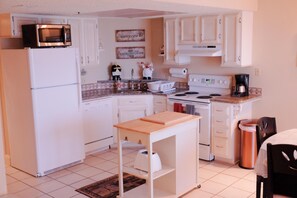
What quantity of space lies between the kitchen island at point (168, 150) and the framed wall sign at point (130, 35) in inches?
101

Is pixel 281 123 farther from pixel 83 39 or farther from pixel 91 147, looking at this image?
pixel 83 39

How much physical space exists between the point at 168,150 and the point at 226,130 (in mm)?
1357

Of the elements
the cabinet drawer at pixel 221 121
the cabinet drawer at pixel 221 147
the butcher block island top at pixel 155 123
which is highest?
the butcher block island top at pixel 155 123

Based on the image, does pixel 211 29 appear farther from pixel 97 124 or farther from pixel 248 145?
pixel 97 124

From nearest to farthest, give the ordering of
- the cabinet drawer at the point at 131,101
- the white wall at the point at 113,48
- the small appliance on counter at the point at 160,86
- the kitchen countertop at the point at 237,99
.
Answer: the kitchen countertop at the point at 237,99, the cabinet drawer at the point at 131,101, the small appliance on counter at the point at 160,86, the white wall at the point at 113,48

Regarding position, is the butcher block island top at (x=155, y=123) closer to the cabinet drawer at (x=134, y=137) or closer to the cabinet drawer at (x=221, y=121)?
the cabinet drawer at (x=134, y=137)

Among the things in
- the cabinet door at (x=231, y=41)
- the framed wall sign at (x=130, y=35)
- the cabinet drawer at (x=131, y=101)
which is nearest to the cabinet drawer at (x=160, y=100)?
the cabinet drawer at (x=131, y=101)

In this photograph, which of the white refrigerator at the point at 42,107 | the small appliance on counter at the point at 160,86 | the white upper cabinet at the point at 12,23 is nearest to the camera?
the white refrigerator at the point at 42,107

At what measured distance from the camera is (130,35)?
238 inches

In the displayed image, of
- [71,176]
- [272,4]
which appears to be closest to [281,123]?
[272,4]

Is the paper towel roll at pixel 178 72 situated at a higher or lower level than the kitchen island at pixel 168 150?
higher

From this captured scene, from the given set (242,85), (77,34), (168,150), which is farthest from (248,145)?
(77,34)

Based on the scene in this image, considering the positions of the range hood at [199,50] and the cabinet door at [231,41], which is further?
the range hood at [199,50]

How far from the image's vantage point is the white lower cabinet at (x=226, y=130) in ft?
15.1
